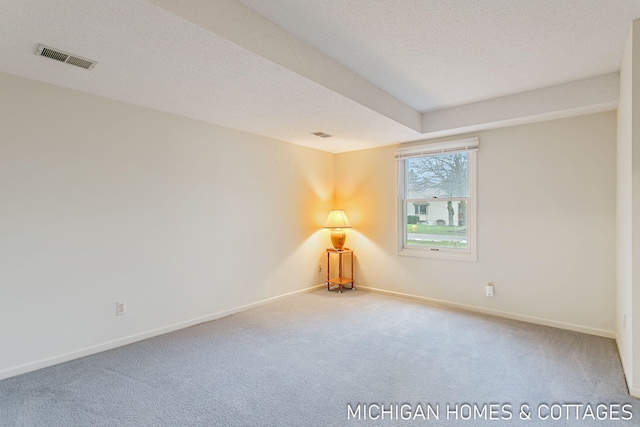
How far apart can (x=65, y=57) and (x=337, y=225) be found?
3699 millimetres

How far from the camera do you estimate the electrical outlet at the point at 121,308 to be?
2.97 m

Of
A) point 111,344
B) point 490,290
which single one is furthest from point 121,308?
point 490,290

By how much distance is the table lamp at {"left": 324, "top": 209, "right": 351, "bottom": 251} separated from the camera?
503 cm

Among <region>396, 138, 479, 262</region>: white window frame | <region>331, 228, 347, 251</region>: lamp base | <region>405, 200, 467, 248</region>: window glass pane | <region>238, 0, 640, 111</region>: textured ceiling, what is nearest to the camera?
<region>238, 0, 640, 111</region>: textured ceiling

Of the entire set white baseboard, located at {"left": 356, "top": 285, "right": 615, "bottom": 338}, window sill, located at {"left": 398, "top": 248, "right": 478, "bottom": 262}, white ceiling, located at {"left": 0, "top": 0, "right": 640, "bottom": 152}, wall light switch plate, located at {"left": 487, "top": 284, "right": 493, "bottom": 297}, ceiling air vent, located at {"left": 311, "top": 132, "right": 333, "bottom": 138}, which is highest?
white ceiling, located at {"left": 0, "top": 0, "right": 640, "bottom": 152}

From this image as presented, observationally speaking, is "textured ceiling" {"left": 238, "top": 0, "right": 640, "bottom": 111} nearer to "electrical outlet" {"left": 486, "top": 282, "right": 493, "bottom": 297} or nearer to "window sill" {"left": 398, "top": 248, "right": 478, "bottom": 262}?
"window sill" {"left": 398, "top": 248, "right": 478, "bottom": 262}

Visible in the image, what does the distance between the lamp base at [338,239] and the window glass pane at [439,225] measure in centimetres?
95

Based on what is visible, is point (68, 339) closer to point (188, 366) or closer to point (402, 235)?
point (188, 366)

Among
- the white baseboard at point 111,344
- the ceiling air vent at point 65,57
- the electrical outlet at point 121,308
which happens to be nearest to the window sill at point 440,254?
the white baseboard at point 111,344

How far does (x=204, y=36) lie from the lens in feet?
6.31

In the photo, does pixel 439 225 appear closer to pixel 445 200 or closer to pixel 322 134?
pixel 445 200

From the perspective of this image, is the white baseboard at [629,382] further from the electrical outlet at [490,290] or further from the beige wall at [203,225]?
the electrical outlet at [490,290]

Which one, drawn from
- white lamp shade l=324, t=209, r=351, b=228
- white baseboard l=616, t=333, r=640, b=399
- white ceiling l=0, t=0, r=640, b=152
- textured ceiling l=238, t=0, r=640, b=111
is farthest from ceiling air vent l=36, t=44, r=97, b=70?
white baseboard l=616, t=333, r=640, b=399

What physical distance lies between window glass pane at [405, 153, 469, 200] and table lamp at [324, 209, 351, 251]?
1019mm
